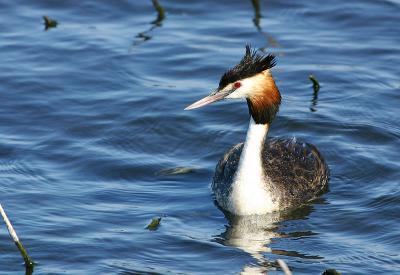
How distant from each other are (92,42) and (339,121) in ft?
13.3

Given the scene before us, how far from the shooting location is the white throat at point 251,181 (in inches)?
422

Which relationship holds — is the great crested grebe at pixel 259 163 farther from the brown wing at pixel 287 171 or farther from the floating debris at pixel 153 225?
the floating debris at pixel 153 225

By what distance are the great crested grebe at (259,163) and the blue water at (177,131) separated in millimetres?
213

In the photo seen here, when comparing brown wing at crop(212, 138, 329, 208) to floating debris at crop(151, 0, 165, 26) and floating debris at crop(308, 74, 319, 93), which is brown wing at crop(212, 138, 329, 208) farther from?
floating debris at crop(151, 0, 165, 26)

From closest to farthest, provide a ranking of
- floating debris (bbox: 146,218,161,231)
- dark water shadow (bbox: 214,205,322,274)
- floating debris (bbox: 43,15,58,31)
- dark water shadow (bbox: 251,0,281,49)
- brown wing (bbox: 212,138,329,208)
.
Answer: dark water shadow (bbox: 214,205,322,274), floating debris (bbox: 146,218,161,231), brown wing (bbox: 212,138,329,208), dark water shadow (bbox: 251,0,281,49), floating debris (bbox: 43,15,58,31)

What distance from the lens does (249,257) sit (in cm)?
982

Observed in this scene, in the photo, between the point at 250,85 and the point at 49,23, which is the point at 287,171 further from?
the point at 49,23

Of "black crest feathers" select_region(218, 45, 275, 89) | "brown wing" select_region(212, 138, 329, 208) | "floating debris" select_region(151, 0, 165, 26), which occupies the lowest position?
"brown wing" select_region(212, 138, 329, 208)

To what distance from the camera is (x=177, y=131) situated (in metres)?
12.8

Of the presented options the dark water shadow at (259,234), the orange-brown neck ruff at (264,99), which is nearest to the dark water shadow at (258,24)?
the orange-brown neck ruff at (264,99)

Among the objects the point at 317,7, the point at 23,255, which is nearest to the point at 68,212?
the point at 23,255

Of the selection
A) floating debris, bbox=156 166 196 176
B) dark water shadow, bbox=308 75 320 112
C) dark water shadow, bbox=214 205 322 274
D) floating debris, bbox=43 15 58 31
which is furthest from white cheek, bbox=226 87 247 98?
floating debris, bbox=43 15 58 31

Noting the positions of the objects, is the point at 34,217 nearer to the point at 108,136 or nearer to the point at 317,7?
the point at 108,136

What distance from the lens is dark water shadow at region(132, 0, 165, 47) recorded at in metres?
15.4
